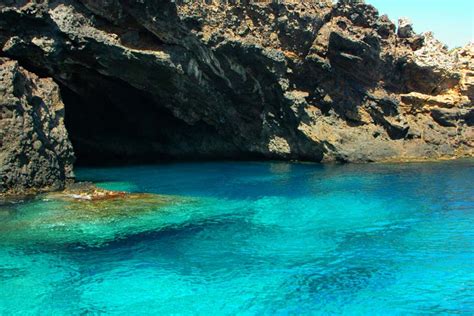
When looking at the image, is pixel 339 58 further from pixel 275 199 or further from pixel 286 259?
pixel 286 259

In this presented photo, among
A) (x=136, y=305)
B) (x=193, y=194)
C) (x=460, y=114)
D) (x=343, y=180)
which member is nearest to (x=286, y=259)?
Answer: (x=136, y=305)

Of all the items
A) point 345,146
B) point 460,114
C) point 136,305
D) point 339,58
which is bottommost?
point 136,305

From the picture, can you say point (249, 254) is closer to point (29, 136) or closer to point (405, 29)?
point (29, 136)

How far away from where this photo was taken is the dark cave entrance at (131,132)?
31797 millimetres

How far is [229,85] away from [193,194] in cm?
1098

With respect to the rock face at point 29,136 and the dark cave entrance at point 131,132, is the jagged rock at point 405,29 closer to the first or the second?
the dark cave entrance at point 131,132

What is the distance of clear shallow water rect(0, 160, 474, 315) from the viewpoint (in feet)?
35.0

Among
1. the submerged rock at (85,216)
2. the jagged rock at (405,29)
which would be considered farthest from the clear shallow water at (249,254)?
the jagged rock at (405,29)

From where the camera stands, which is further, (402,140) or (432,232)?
(402,140)

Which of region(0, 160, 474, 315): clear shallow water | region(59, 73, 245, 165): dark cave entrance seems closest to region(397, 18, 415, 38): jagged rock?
region(59, 73, 245, 165): dark cave entrance

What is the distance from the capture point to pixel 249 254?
13.6m

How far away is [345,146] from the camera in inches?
1321

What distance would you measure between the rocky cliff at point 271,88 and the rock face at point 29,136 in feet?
13.2

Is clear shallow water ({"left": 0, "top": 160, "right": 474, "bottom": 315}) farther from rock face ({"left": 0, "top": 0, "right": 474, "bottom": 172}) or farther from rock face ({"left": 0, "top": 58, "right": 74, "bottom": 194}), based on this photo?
rock face ({"left": 0, "top": 0, "right": 474, "bottom": 172})
